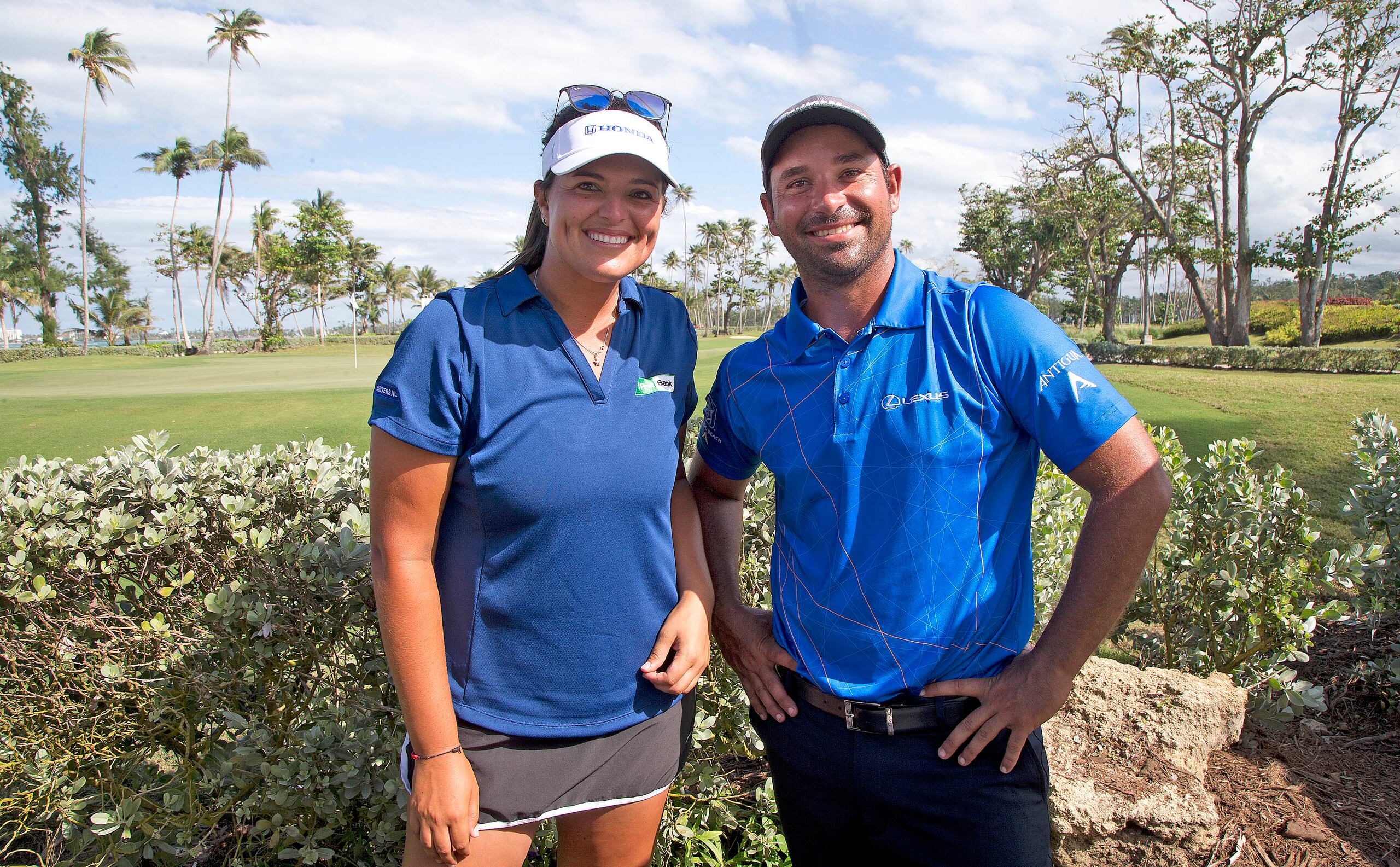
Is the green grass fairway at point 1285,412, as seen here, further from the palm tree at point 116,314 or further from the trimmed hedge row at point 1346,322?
the palm tree at point 116,314

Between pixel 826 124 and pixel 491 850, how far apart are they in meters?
2.11

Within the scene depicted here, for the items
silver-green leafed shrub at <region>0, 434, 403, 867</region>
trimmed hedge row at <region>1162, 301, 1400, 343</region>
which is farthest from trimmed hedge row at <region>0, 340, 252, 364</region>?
trimmed hedge row at <region>1162, 301, 1400, 343</region>

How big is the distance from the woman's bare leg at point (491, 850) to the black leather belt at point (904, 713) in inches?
33.5

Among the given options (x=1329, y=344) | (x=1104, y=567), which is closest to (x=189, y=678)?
(x=1104, y=567)

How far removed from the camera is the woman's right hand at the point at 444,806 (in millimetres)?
1784

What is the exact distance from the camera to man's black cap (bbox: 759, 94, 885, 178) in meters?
2.17

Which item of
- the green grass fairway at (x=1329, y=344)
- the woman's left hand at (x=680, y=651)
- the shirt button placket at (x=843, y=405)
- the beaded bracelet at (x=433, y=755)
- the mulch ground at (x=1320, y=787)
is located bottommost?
the mulch ground at (x=1320, y=787)

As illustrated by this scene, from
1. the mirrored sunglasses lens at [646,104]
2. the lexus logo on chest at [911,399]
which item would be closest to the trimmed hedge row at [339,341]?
the mirrored sunglasses lens at [646,104]

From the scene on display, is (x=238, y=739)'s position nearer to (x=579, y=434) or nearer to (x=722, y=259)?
(x=579, y=434)

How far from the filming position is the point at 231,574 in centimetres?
298

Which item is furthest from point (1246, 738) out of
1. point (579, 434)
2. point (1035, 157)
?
point (1035, 157)

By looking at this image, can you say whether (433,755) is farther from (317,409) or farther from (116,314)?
(116,314)

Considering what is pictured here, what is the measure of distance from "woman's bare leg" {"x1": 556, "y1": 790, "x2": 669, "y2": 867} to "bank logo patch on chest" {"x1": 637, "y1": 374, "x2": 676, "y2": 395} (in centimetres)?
110

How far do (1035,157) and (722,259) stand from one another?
63.6 meters
